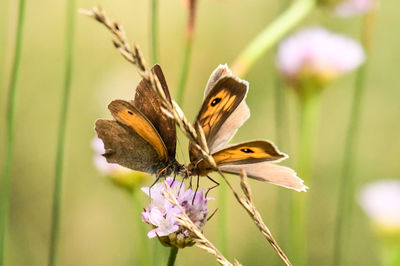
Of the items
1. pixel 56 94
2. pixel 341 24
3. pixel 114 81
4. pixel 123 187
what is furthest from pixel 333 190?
pixel 123 187

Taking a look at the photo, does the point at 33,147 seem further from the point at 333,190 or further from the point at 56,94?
the point at 333,190

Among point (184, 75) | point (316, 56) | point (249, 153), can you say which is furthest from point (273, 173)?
point (316, 56)

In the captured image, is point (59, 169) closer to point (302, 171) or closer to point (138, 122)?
point (138, 122)

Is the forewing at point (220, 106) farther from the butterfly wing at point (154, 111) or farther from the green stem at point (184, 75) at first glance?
the green stem at point (184, 75)

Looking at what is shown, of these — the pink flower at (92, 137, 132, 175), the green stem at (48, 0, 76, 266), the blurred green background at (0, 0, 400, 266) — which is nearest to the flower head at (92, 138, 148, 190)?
the pink flower at (92, 137, 132, 175)

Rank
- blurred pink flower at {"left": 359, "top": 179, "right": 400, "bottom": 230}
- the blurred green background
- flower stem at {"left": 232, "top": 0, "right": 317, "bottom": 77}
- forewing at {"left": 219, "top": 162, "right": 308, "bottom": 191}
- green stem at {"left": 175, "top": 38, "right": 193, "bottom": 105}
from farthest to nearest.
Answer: the blurred green background
blurred pink flower at {"left": 359, "top": 179, "right": 400, "bottom": 230}
flower stem at {"left": 232, "top": 0, "right": 317, "bottom": 77}
green stem at {"left": 175, "top": 38, "right": 193, "bottom": 105}
forewing at {"left": 219, "top": 162, "right": 308, "bottom": 191}

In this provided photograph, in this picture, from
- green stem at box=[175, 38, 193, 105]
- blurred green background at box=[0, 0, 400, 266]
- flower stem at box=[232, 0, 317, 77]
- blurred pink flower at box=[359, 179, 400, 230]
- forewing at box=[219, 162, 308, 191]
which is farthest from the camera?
blurred green background at box=[0, 0, 400, 266]

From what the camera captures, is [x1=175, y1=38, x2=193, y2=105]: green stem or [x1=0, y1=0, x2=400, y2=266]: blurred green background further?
[x1=0, y1=0, x2=400, y2=266]: blurred green background

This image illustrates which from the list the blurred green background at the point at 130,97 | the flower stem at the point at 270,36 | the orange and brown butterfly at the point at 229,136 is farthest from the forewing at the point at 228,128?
the blurred green background at the point at 130,97

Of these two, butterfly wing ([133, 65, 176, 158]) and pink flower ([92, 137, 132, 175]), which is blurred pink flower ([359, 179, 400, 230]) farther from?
butterfly wing ([133, 65, 176, 158])
